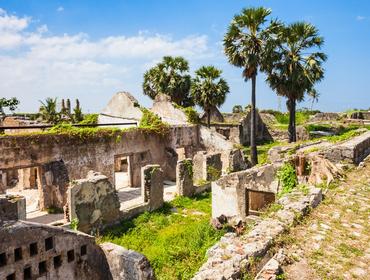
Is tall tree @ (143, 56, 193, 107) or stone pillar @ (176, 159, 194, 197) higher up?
tall tree @ (143, 56, 193, 107)

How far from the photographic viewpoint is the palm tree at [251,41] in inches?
902

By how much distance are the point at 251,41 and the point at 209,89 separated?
8.39 meters

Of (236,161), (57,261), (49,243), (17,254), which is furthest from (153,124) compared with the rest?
(17,254)

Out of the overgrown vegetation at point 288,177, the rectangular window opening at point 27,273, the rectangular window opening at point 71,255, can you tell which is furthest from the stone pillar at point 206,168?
the rectangular window opening at point 27,273

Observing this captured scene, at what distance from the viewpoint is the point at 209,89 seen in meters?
30.8

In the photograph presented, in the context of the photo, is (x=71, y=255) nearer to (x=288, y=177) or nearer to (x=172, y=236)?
(x=172, y=236)

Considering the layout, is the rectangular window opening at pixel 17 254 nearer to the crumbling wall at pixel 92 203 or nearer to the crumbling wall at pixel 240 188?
the crumbling wall at pixel 92 203

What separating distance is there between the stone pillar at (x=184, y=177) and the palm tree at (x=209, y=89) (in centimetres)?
1318

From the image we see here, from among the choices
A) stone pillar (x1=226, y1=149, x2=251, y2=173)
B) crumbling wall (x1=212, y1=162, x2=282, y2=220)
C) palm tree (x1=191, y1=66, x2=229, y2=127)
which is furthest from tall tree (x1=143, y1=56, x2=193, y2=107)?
crumbling wall (x1=212, y1=162, x2=282, y2=220)

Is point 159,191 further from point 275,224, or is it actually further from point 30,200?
point 275,224

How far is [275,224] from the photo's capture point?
5.58 m

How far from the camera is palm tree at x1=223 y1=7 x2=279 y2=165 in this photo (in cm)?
2291

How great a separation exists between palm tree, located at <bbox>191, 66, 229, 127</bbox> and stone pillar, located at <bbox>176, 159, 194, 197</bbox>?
13.2 m

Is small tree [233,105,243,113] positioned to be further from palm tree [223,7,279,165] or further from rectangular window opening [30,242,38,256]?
rectangular window opening [30,242,38,256]
